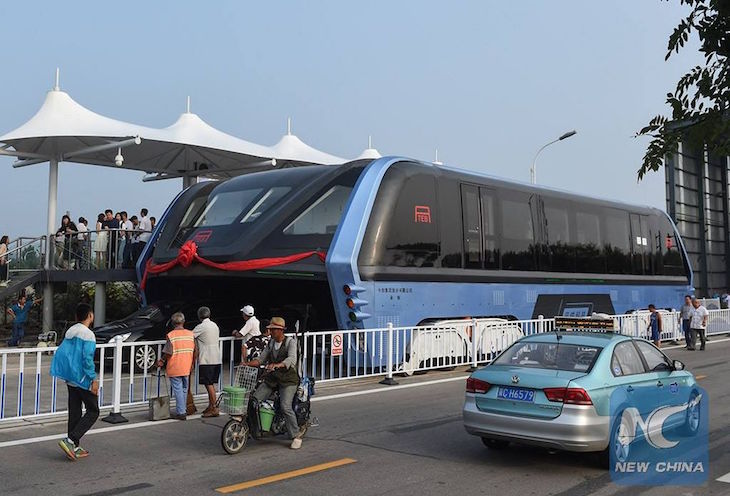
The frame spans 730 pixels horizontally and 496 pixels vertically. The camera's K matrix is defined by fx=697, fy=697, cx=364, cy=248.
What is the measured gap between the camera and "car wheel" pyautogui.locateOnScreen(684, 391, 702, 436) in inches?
328

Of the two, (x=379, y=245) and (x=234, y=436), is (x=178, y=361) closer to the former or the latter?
(x=234, y=436)

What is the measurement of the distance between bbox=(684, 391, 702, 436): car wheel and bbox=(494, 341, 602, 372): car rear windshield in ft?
6.08

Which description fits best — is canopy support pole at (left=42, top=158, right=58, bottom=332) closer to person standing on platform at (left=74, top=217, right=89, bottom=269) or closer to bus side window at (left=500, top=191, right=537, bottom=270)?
person standing on platform at (left=74, top=217, right=89, bottom=269)

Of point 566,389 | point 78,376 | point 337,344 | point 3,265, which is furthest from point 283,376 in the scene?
point 3,265

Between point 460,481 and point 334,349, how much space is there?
20.4 ft

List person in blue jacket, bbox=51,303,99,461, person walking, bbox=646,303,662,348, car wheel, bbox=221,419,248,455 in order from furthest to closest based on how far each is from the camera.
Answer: person walking, bbox=646,303,662,348 < car wheel, bbox=221,419,248,455 < person in blue jacket, bbox=51,303,99,461

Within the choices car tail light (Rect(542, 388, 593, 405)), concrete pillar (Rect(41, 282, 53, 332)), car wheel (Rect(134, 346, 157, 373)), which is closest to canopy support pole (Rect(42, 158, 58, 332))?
concrete pillar (Rect(41, 282, 53, 332))

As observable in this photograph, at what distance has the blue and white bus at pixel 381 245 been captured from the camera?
1352 cm

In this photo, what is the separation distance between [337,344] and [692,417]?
20.3 ft

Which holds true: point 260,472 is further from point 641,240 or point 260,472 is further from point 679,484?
point 641,240

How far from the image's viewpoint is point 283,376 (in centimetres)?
803

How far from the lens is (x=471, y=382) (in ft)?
24.7

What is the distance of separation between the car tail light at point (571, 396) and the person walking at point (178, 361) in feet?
16.9

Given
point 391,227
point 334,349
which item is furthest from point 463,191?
point 334,349
